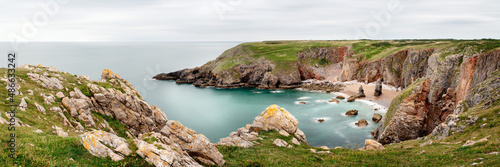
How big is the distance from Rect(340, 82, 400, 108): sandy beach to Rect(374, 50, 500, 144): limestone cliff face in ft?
120

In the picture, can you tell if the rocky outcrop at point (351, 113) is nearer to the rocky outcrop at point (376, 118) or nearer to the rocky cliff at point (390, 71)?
the rocky outcrop at point (376, 118)

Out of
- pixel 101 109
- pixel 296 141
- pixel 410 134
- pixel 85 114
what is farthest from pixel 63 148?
pixel 410 134

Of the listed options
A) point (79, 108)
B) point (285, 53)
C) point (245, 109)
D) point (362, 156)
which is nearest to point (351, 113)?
point (245, 109)

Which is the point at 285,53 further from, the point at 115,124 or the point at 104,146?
the point at 104,146

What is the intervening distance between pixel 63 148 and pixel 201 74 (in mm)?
136497

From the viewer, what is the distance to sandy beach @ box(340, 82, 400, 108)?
282 ft

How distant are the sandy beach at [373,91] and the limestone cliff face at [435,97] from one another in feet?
120

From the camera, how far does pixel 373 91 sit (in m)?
98.5

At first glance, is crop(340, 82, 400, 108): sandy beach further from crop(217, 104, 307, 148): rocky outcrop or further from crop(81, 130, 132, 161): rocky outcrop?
crop(81, 130, 132, 161): rocky outcrop

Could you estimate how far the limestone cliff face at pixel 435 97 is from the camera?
129 ft

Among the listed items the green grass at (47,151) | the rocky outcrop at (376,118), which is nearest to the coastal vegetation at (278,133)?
the green grass at (47,151)

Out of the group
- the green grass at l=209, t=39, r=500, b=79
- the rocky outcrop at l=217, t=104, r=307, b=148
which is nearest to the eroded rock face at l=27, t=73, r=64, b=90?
the rocky outcrop at l=217, t=104, r=307, b=148

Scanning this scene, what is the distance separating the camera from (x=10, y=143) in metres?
12.0

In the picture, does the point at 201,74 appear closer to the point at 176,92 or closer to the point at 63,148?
the point at 176,92
